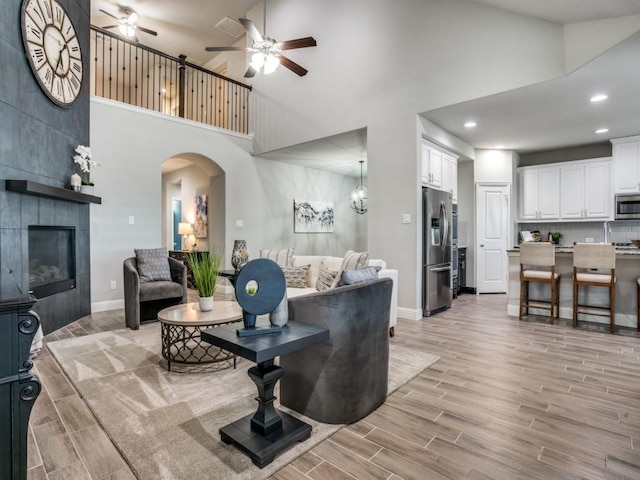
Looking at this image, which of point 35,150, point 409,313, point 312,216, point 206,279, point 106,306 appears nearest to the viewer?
point 206,279

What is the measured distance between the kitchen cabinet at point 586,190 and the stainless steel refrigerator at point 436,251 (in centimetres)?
276

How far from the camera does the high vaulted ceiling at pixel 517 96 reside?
3461mm

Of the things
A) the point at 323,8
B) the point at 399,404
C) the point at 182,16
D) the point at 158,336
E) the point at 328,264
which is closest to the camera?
the point at 399,404

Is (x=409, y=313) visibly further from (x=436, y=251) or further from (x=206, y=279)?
(x=206, y=279)

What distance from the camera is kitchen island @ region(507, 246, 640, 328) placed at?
434 cm

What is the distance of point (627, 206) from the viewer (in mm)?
5891

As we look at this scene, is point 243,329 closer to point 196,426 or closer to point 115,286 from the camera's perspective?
point 196,426

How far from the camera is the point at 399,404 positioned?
238 cm

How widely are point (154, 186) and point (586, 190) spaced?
7712mm

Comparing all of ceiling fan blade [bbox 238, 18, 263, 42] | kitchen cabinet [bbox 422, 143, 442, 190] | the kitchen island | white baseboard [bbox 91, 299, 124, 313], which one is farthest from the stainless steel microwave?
white baseboard [bbox 91, 299, 124, 313]

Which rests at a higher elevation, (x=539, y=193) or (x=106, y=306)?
(x=539, y=193)

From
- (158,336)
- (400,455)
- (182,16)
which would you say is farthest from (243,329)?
(182,16)

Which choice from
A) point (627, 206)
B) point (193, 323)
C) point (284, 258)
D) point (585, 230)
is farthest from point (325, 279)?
point (585, 230)

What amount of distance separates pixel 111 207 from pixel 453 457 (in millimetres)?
5592
